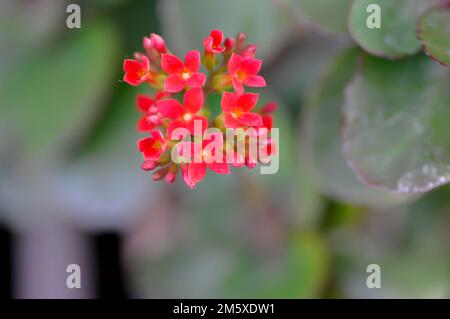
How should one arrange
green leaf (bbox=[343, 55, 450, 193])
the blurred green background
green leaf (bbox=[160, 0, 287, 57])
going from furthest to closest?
the blurred green background, green leaf (bbox=[160, 0, 287, 57]), green leaf (bbox=[343, 55, 450, 193])

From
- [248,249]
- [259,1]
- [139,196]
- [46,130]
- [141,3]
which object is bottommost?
[248,249]

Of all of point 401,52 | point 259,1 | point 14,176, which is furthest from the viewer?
point 14,176

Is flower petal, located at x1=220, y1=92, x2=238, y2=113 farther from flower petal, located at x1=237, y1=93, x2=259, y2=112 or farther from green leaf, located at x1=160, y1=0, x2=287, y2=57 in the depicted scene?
green leaf, located at x1=160, y1=0, x2=287, y2=57

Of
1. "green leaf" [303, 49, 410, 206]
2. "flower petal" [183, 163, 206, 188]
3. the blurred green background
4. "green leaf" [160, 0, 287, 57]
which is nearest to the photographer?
"flower petal" [183, 163, 206, 188]

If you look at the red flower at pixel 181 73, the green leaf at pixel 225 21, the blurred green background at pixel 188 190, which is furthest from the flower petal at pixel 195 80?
the blurred green background at pixel 188 190

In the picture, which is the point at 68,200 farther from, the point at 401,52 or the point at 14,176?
the point at 401,52

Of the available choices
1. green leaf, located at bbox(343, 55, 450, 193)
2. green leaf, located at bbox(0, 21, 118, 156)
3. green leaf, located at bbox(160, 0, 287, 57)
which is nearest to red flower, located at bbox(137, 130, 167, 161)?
green leaf, located at bbox(343, 55, 450, 193)
